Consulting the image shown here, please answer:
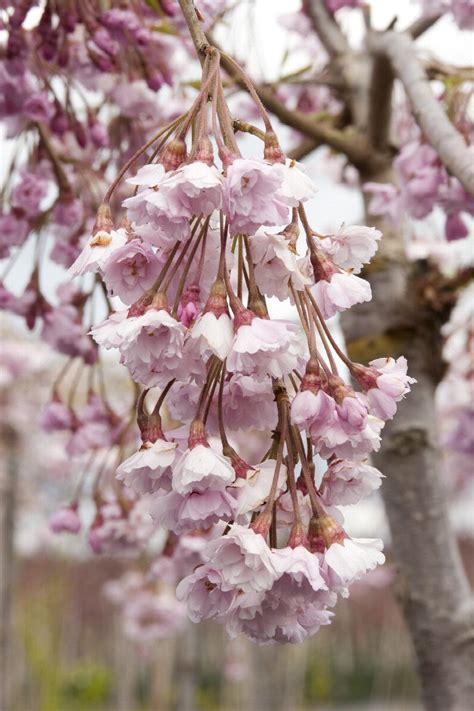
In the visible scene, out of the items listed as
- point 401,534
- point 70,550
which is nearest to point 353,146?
point 401,534

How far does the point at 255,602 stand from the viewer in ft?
2.60

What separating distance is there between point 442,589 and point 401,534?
0.44 feet

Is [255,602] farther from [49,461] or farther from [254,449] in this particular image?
[49,461]

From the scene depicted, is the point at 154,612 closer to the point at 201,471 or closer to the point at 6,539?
the point at 6,539

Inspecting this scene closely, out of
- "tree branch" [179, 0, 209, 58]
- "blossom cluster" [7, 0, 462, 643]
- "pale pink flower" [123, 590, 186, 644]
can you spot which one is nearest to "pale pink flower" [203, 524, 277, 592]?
"blossom cluster" [7, 0, 462, 643]

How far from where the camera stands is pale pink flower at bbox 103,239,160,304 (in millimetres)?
828

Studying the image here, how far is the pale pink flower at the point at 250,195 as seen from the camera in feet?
2.53

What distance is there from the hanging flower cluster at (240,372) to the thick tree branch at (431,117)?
0.92ft

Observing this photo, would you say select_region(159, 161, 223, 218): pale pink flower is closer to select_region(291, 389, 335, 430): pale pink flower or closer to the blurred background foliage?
select_region(291, 389, 335, 430): pale pink flower

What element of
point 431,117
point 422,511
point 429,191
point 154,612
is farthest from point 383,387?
point 154,612

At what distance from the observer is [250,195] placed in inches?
30.5

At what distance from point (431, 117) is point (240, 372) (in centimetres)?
62

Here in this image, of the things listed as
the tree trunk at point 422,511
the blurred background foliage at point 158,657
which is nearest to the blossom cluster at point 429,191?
the tree trunk at point 422,511

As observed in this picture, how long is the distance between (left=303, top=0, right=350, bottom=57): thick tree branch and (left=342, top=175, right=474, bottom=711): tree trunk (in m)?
0.71
